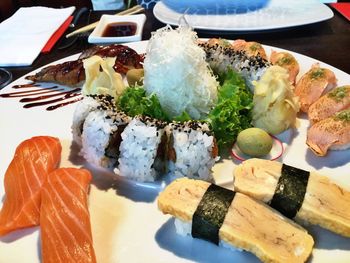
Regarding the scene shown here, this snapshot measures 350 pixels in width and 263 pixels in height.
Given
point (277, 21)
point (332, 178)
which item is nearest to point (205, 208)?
point (332, 178)

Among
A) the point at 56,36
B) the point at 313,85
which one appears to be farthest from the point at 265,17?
the point at 56,36

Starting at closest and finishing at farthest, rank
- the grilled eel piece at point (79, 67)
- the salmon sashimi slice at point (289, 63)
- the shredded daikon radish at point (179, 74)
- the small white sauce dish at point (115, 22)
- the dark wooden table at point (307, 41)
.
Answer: the shredded daikon radish at point (179, 74), the salmon sashimi slice at point (289, 63), the grilled eel piece at point (79, 67), the dark wooden table at point (307, 41), the small white sauce dish at point (115, 22)

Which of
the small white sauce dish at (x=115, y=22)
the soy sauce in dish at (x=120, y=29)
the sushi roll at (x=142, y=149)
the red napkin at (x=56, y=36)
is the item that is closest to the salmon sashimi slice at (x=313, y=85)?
the sushi roll at (x=142, y=149)

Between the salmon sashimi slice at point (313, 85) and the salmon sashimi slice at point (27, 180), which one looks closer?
the salmon sashimi slice at point (27, 180)

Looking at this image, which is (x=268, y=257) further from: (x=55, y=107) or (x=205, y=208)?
(x=55, y=107)

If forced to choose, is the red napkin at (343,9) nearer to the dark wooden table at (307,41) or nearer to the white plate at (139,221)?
the dark wooden table at (307,41)

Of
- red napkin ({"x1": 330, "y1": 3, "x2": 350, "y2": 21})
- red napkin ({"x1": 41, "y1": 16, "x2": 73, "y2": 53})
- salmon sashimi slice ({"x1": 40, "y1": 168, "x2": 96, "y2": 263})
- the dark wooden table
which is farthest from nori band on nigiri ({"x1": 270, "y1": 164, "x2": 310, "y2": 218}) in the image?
red napkin ({"x1": 330, "y1": 3, "x2": 350, "y2": 21})
